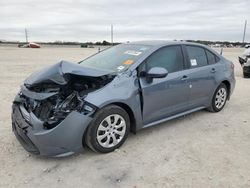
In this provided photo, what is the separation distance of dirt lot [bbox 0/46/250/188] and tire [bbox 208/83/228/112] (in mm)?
794

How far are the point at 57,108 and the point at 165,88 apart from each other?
1775 mm

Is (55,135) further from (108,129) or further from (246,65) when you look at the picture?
(246,65)

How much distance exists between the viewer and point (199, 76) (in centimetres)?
496

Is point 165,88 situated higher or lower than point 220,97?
higher

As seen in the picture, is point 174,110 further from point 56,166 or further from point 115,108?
point 56,166

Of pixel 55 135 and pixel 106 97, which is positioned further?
pixel 106 97

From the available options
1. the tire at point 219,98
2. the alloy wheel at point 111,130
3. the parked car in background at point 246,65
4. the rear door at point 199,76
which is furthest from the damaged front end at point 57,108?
the parked car in background at point 246,65

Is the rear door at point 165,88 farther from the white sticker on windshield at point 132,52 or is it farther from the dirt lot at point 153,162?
the dirt lot at point 153,162

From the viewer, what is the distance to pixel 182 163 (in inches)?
139

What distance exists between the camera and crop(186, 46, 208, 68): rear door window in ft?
16.2

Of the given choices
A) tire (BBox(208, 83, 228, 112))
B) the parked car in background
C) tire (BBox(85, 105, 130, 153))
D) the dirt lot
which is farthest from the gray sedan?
the parked car in background

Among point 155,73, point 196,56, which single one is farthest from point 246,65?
point 155,73

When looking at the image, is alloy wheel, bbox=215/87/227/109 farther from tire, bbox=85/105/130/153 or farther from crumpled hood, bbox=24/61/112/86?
crumpled hood, bbox=24/61/112/86

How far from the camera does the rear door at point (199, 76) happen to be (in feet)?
16.0
